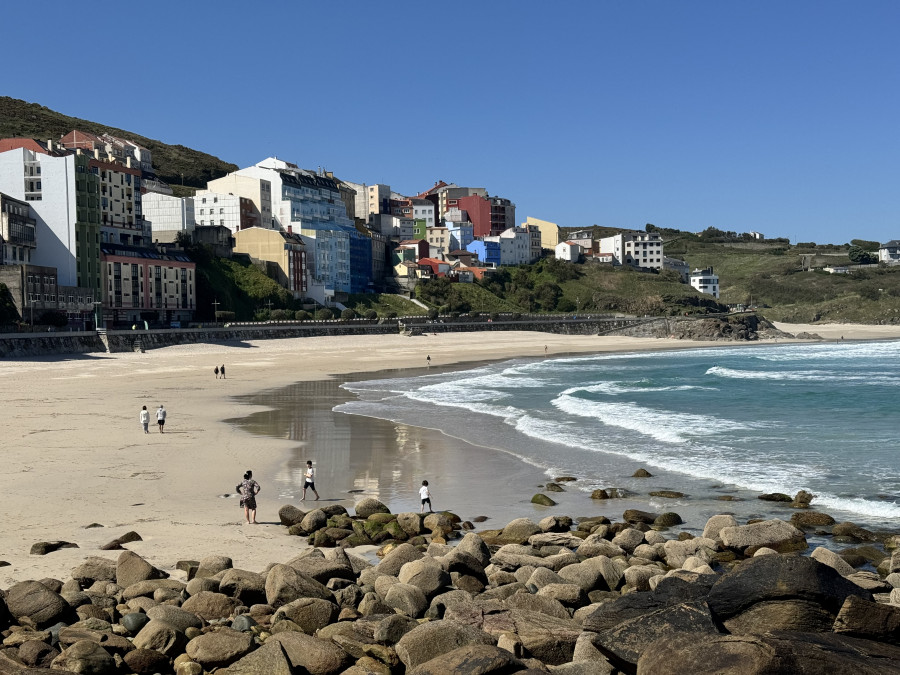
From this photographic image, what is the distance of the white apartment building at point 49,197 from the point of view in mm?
76625

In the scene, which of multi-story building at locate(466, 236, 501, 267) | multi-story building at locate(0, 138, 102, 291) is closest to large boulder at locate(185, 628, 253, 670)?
multi-story building at locate(0, 138, 102, 291)

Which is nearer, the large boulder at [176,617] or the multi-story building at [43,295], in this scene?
the large boulder at [176,617]

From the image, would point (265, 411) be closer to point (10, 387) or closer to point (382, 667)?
point (10, 387)

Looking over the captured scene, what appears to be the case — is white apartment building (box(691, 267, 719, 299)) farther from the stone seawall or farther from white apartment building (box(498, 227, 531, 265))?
the stone seawall

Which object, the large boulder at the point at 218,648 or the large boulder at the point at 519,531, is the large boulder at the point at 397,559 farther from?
the large boulder at the point at 218,648

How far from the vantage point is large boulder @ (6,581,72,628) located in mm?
10656

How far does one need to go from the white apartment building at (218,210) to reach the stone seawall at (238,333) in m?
23.9

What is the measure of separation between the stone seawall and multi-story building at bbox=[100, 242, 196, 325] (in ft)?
27.8

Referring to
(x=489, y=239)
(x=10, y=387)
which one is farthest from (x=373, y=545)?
(x=489, y=239)

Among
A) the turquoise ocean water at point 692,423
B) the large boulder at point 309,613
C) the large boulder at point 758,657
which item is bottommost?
the turquoise ocean water at point 692,423

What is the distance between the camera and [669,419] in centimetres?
3472

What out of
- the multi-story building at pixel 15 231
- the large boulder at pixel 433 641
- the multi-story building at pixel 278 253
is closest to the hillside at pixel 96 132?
the multi-story building at pixel 278 253

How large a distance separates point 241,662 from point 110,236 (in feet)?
288

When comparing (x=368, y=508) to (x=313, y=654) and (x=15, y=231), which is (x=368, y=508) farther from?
(x=15, y=231)
